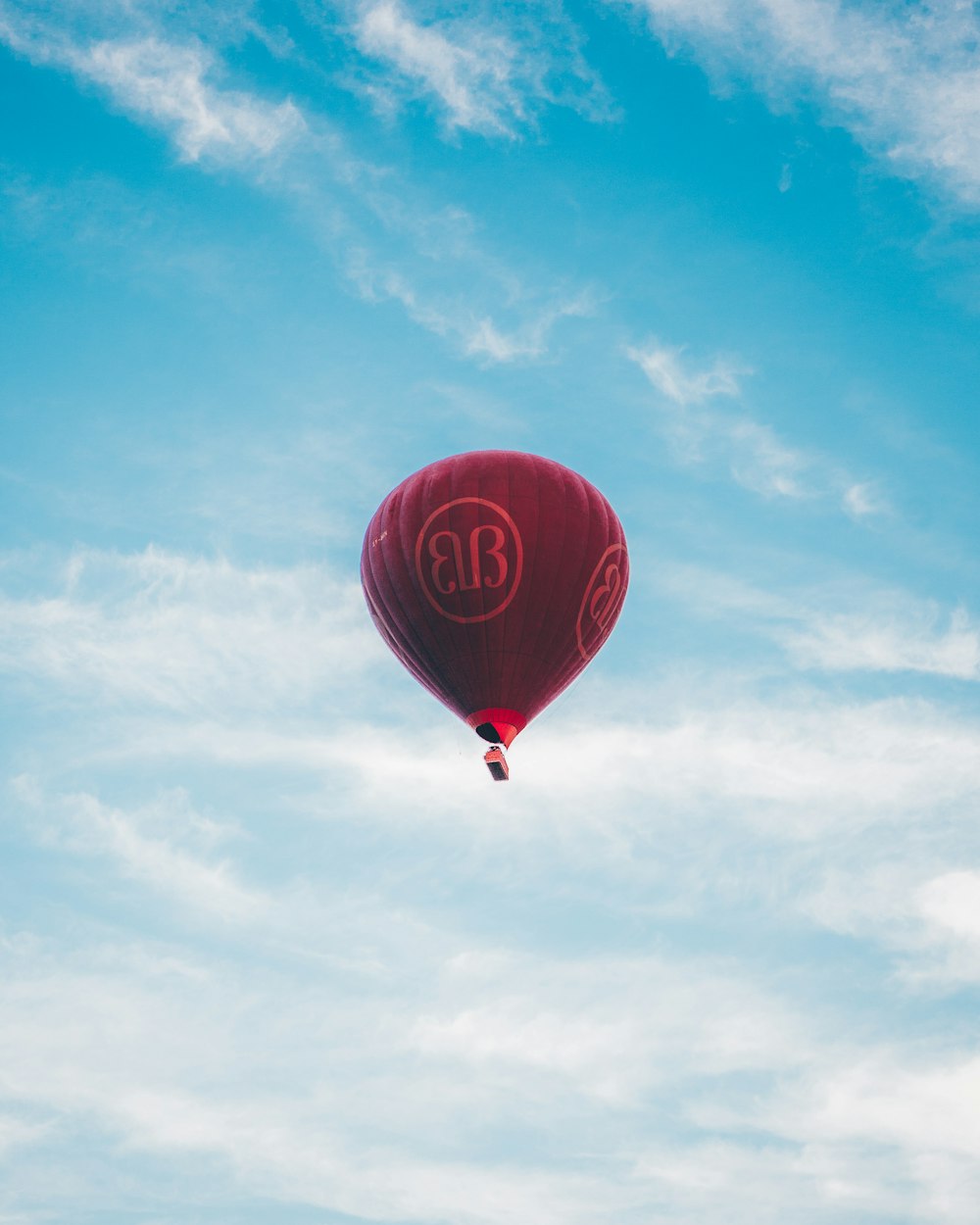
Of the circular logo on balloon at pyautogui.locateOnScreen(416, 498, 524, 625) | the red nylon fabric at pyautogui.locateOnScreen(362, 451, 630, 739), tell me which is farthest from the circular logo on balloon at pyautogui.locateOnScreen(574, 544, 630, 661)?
the circular logo on balloon at pyautogui.locateOnScreen(416, 498, 524, 625)

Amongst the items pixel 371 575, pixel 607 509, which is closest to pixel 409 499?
pixel 371 575

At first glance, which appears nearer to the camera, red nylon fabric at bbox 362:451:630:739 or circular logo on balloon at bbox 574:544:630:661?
red nylon fabric at bbox 362:451:630:739

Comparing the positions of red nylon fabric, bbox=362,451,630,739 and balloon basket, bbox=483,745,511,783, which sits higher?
red nylon fabric, bbox=362,451,630,739

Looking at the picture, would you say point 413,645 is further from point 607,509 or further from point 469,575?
point 607,509

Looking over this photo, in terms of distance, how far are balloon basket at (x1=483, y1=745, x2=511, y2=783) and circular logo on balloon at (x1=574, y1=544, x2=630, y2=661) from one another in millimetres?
3633

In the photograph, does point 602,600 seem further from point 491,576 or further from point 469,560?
point 469,560

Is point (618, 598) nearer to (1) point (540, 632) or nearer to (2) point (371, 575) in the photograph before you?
(1) point (540, 632)

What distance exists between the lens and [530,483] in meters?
47.3

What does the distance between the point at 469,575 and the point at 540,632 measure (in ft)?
Result: 7.87

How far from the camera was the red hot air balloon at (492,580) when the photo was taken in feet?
152

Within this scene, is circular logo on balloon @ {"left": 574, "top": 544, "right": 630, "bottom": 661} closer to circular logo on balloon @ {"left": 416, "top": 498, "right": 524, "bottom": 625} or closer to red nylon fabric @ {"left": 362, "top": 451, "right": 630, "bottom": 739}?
red nylon fabric @ {"left": 362, "top": 451, "right": 630, "bottom": 739}

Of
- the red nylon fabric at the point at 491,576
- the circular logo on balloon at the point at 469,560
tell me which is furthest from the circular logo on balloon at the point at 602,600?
the circular logo on balloon at the point at 469,560

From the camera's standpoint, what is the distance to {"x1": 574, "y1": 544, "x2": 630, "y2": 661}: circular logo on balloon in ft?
156

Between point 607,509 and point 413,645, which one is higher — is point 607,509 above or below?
above
